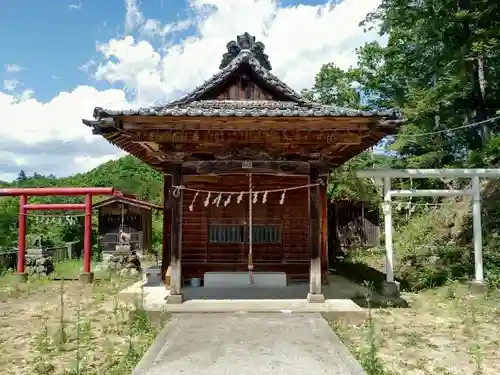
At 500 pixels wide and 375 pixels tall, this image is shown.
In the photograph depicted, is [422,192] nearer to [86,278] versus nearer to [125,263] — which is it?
[86,278]

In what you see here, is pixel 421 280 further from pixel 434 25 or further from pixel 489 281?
pixel 434 25

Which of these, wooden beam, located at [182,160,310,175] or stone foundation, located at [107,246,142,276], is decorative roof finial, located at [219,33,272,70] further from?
stone foundation, located at [107,246,142,276]

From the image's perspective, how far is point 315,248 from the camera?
9.29m

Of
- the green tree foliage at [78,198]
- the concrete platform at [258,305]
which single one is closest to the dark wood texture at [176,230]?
the concrete platform at [258,305]

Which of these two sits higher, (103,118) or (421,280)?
(103,118)

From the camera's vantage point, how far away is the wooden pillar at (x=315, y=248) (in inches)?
364

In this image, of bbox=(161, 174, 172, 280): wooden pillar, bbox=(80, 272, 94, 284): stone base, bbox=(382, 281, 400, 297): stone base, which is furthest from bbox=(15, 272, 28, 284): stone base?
bbox=(382, 281, 400, 297): stone base

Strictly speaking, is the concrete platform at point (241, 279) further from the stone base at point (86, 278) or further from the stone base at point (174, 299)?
the stone base at point (86, 278)

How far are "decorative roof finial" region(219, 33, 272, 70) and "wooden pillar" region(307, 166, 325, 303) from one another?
19.0 feet

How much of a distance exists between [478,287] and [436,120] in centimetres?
1662

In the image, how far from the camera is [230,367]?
18.4 ft

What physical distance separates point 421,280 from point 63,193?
39.5ft

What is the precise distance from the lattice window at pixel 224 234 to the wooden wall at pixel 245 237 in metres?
0.11

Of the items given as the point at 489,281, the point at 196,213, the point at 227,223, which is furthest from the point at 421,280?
the point at 196,213
